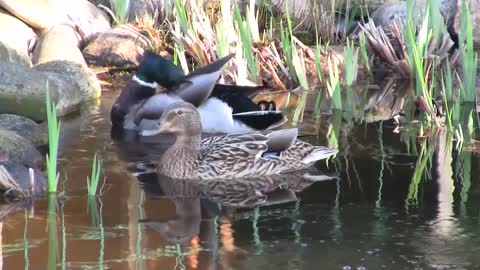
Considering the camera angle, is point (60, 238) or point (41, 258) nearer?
point (41, 258)

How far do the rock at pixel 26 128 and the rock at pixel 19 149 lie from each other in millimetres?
465

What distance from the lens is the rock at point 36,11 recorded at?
36.1 feet

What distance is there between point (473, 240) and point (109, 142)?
10.8ft

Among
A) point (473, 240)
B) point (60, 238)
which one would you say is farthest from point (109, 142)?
point (473, 240)

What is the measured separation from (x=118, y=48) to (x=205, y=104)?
273cm

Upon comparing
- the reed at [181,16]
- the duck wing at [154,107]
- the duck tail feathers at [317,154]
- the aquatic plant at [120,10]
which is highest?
the aquatic plant at [120,10]

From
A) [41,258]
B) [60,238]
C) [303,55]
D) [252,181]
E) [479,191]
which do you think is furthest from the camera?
[303,55]

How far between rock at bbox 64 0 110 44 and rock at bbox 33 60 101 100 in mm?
1502

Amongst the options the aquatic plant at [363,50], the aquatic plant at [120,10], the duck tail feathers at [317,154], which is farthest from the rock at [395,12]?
the duck tail feathers at [317,154]

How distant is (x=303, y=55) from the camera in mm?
10711

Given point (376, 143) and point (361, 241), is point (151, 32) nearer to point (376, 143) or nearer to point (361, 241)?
point (376, 143)

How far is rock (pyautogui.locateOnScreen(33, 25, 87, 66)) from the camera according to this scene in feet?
34.3

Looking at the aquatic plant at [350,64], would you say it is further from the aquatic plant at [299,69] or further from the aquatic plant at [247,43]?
the aquatic plant at [247,43]

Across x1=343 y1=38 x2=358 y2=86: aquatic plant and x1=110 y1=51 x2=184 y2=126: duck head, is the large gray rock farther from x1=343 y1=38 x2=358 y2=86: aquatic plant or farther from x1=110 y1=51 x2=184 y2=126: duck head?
x1=343 y1=38 x2=358 y2=86: aquatic plant
